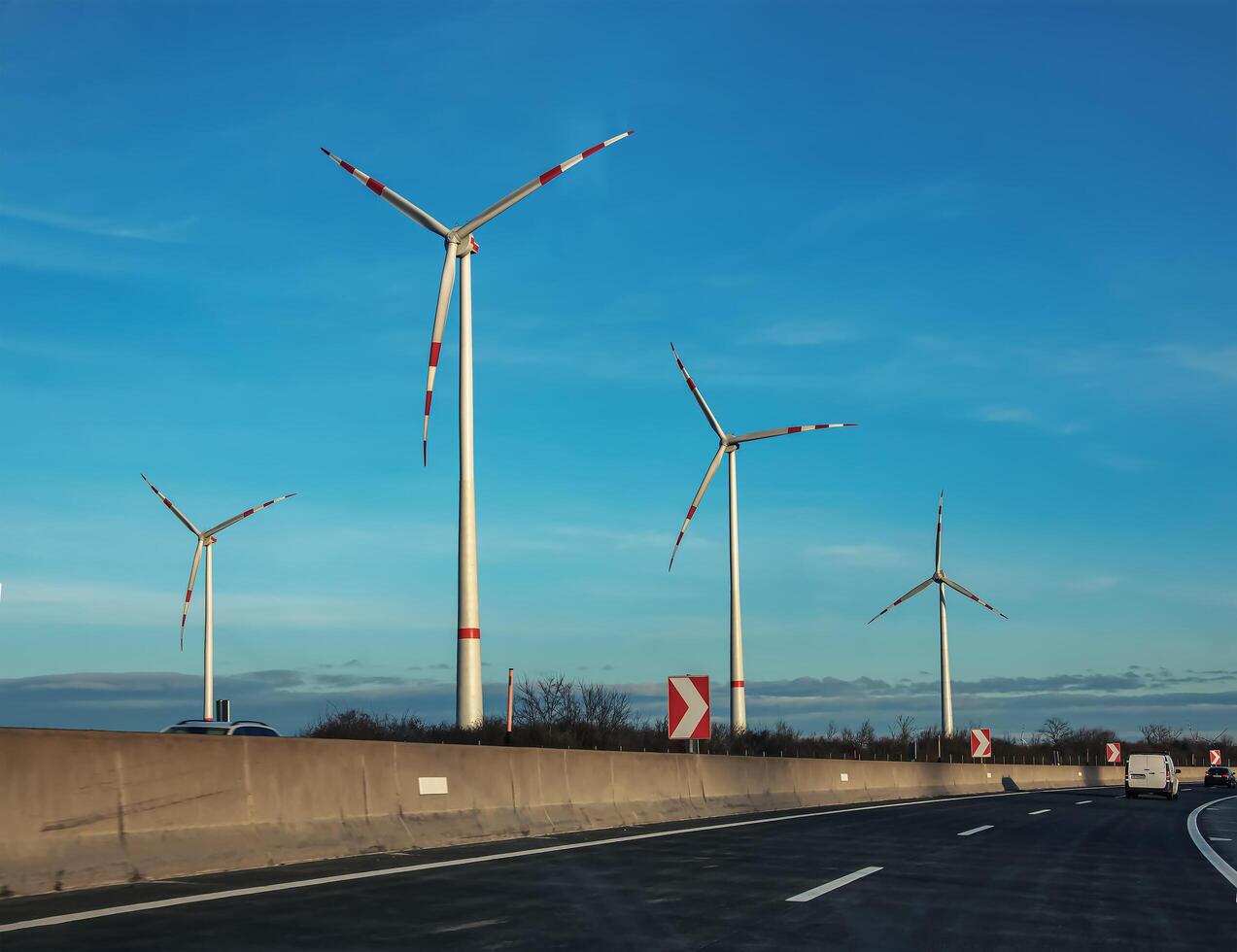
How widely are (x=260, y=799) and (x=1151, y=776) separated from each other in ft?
134

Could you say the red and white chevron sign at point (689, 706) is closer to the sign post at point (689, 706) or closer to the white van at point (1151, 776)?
the sign post at point (689, 706)

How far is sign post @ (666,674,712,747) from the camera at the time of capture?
22641mm

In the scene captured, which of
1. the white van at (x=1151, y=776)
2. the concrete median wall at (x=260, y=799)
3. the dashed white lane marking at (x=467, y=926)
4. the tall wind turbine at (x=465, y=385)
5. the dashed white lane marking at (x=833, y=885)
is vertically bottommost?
the white van at (x=1151, y=776)

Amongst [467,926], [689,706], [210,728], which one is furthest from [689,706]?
[467,926]

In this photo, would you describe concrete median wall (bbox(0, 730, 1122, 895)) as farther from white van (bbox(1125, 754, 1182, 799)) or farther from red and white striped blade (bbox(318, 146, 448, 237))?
white van (bbox(1125, 754, 1182, 799))

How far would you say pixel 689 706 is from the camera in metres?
22.7

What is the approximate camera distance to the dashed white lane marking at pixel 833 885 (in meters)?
10.4

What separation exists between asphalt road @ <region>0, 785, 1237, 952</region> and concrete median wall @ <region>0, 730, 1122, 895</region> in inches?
11.2

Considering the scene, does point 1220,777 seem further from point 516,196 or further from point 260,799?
point 260,799

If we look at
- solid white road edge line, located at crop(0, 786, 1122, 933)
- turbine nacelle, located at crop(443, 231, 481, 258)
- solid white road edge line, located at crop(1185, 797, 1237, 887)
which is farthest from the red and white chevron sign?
turbine nacelle, located at crop(443, 231, 481, 258)

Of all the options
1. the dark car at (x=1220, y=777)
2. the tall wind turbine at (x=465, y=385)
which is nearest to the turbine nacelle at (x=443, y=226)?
the tall wind turbine at (x=465, y=385)

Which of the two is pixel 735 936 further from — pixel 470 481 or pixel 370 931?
pixel 470 481

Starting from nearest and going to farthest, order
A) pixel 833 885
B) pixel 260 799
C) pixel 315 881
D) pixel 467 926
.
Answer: pixel 467 926
pixel 315 881
pixel 833 885
pixel 260 799

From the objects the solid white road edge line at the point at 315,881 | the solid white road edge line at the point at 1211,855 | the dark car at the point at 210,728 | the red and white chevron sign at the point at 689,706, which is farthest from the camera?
the red and white chevron sign at the point at 689,706
